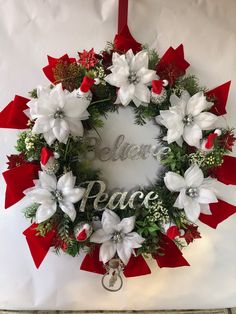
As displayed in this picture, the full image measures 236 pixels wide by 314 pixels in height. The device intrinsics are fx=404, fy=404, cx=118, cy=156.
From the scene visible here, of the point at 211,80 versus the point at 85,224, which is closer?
the point at 85,224

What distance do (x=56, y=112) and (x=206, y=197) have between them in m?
0.44

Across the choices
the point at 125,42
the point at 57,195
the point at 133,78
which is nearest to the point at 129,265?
the point at 57,195

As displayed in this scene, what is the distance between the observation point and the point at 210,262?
4.08 feet

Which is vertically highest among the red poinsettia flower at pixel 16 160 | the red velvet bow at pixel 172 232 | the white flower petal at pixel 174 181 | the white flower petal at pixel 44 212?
the red poinsettia flower at pixel 16 160

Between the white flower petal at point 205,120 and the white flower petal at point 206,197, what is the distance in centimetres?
17

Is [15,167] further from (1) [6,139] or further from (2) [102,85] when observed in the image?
(2) [102,85]

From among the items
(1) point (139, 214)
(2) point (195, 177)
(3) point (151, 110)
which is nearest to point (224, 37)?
(3) point (151, 110)

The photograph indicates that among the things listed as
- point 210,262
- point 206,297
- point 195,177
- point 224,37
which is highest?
point 224,37

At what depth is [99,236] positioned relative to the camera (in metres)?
1.06

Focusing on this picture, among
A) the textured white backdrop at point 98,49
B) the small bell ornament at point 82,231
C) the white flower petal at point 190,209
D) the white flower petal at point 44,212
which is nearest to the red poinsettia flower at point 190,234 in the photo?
the white flower petal at point 190,209

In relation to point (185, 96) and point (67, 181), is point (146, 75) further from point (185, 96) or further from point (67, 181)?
point (67, 181)

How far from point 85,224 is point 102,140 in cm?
24

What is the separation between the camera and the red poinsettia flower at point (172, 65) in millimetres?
1084

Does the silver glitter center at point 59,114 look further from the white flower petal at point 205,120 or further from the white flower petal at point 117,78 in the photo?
the white flower petal at point 205,120
